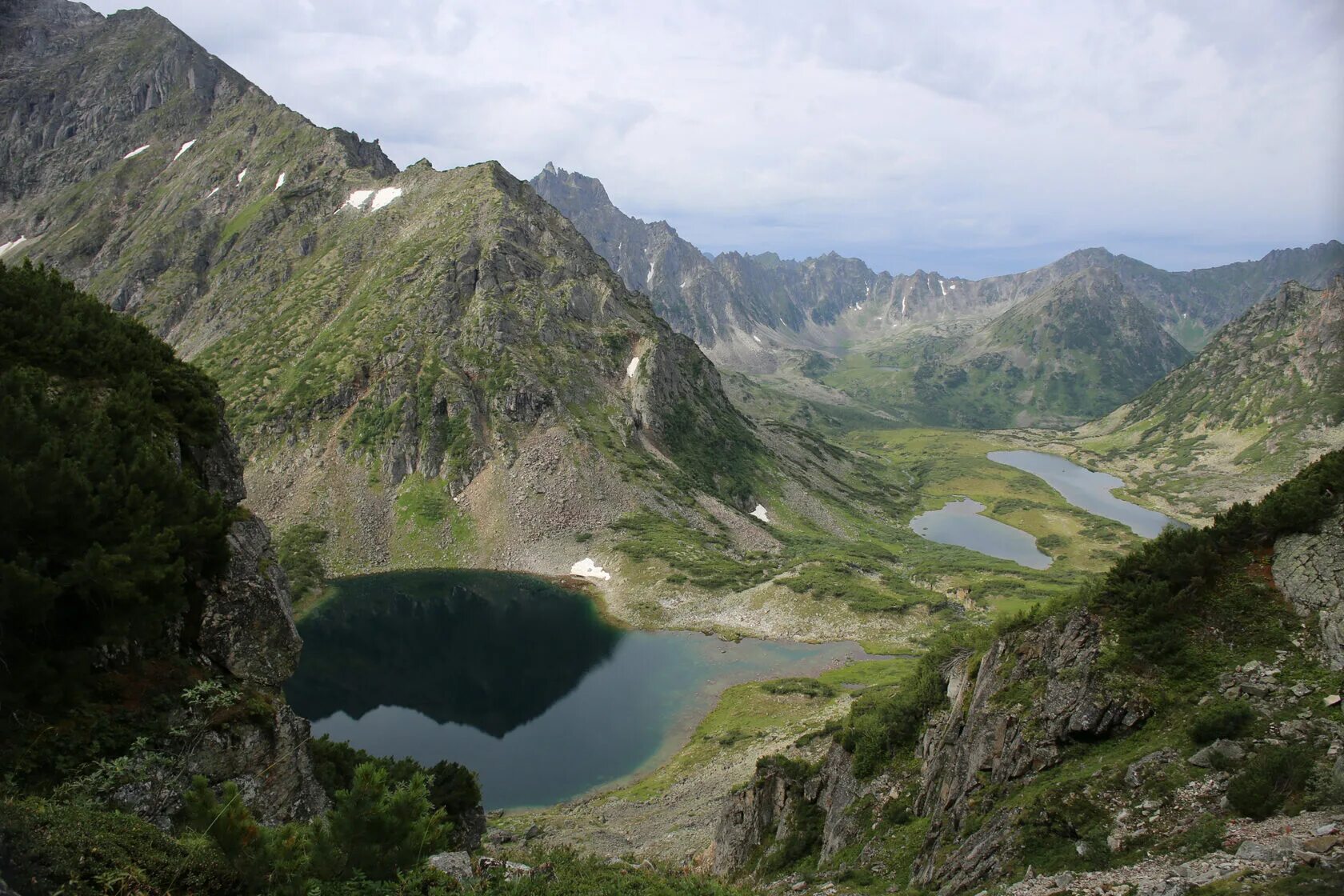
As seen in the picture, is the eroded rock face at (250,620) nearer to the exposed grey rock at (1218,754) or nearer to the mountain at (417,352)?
the exposed grey rock at (1218,754)

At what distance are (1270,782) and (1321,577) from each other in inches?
308

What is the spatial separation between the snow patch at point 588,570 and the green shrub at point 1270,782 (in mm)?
96076

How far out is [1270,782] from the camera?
15.1m

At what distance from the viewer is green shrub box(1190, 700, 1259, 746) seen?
690 inches

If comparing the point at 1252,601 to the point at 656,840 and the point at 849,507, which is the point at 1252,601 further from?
the point at 849,507

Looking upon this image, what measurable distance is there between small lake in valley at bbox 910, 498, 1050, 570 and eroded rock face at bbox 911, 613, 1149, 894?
13304cm

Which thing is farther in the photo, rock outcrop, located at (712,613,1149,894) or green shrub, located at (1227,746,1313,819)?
rock outcrop, located at (712,613,1149,894)

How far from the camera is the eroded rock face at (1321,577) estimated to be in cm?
1841

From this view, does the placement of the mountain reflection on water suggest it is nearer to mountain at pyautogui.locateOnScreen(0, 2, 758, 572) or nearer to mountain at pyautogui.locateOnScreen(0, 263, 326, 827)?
mountain at pyautogui.locateOnScreen(0, 2, 758, 572)

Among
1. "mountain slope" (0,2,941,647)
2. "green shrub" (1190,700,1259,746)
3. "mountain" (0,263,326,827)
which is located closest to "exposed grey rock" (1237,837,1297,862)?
"green shrub" (1190,700,1259,746)

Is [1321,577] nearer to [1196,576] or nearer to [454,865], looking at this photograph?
[1196,576]

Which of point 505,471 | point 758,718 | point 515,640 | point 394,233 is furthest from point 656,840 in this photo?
point 394,233

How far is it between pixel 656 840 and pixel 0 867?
1479 inches

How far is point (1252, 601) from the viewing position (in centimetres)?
2073
